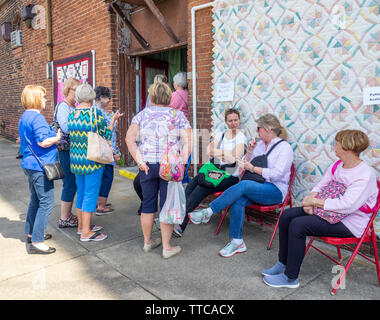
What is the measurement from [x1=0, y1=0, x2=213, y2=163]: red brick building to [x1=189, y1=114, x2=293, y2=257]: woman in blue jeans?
4.39 feet

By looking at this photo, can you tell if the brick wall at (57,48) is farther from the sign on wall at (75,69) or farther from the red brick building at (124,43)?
the sign on wall at (75,69)

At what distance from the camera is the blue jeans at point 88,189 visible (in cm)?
346

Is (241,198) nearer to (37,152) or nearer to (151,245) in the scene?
(151,245)

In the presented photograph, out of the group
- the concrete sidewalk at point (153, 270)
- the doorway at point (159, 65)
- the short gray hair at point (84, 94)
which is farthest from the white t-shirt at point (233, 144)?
the doorway at point (159, 65)

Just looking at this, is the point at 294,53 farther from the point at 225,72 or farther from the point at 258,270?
the point at 258,270

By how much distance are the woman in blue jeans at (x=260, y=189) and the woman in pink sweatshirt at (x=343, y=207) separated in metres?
0.63

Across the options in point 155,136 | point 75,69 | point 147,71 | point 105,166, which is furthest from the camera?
point 75,69

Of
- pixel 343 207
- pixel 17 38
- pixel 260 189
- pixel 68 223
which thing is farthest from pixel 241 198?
pixel 17 38

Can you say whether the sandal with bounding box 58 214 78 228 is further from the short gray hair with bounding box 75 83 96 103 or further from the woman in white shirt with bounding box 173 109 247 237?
the short gray hair with bounding box 75 83 96 103

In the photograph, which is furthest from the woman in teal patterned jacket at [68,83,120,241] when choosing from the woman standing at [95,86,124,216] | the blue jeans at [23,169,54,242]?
the woman standing at [95,86,124,216]

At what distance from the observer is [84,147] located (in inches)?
134

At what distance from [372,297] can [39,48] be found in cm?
997

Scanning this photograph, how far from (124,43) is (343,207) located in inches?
221

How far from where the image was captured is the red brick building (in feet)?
15.5
